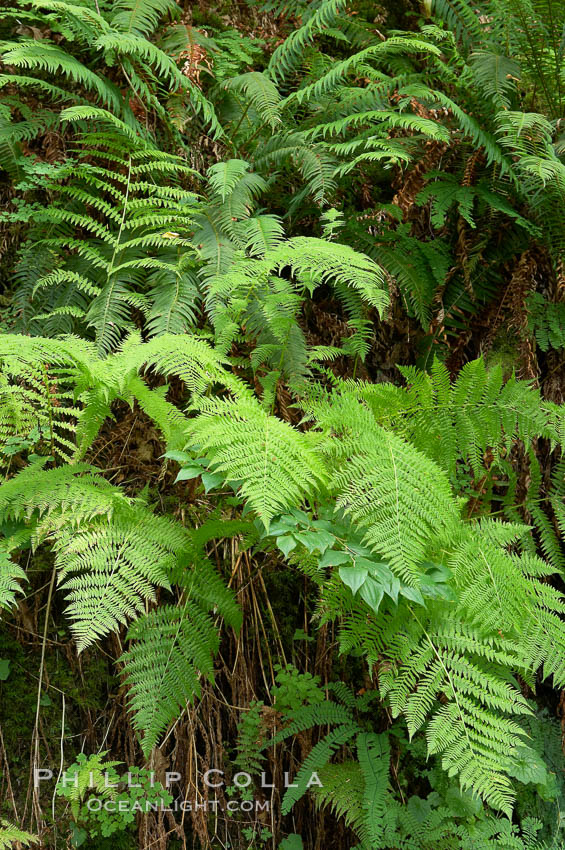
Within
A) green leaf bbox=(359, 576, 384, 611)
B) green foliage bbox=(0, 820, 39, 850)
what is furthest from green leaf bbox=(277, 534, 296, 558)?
green foliage bbox=(0, 820, 39, 850)

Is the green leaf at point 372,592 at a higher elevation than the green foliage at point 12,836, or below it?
higher

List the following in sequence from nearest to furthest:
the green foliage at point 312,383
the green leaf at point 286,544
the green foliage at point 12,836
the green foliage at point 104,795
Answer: the green leaf at point 286,544, the green foliage at point 312,383, the green foliage at point 12,836, the green foliage at point 104,795

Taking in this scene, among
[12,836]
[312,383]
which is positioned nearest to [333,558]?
[312,383]

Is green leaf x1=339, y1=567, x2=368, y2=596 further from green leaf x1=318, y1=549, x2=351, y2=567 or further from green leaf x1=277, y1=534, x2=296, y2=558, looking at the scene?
green leaf x1=277, y1=534, x2=296, y2=558

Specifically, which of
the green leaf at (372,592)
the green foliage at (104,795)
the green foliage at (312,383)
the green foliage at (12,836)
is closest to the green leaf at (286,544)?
the green foliage at (312,383)

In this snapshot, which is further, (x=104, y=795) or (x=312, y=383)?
(x=312, y=383)

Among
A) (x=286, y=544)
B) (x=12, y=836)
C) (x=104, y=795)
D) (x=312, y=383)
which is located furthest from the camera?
(x=312, y=383)

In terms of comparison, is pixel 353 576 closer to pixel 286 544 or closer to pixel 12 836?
pixel 286 544

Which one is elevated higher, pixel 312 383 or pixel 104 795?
pixel 312 383

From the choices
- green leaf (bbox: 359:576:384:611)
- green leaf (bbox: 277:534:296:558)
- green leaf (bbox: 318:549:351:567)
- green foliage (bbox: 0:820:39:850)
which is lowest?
green foliage (bbox: 0:820:39:850)

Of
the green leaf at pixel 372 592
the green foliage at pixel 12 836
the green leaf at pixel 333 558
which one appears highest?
the green leaf at pixel 333 558

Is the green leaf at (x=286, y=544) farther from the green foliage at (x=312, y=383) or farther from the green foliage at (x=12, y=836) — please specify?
the green foliage at (x=12, y=836)

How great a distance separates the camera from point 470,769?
174cm

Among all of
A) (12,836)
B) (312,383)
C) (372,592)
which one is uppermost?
(312,383)
